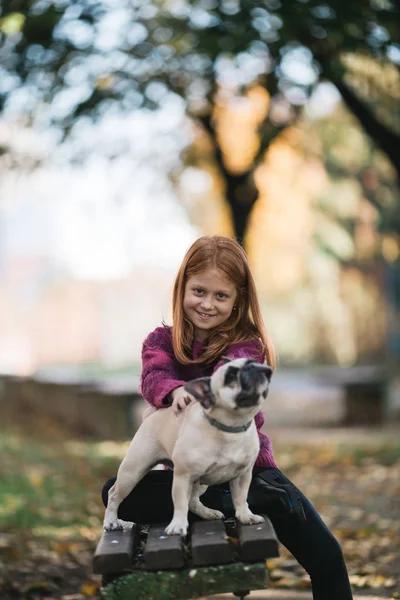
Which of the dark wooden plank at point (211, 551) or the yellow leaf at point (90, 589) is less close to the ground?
the dark wooden plank at point (211, 551)

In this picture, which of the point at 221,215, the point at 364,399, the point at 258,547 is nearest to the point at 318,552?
the point at 258,547

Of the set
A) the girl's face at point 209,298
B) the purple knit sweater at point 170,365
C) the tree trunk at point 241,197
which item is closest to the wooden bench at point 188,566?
the purple knit sweater at point 170,365

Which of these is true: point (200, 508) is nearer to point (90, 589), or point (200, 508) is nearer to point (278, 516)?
point (278, 516)

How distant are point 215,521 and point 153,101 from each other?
9195 mm

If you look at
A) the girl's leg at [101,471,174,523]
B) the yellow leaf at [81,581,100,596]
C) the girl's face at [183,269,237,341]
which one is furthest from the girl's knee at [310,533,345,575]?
A: the yellow leaf at [81,581,100,596]

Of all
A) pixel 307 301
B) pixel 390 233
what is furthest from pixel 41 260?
pixel 390 233

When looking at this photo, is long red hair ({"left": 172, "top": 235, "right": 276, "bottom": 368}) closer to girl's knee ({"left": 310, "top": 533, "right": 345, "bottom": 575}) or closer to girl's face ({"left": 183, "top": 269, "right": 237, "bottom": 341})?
girl's face ({"left": 183, "top": 269, "right": 237, "bottom": 341})

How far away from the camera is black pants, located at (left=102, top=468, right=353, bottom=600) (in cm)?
300

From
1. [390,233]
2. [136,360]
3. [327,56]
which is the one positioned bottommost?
[136,360]

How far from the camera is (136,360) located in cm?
2823

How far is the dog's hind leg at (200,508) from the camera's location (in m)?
2.85

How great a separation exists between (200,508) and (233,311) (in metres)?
0.79

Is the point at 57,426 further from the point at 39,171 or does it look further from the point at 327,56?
the point at 327,56

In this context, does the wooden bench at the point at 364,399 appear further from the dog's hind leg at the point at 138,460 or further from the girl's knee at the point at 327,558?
Result: the dog's hind leg at the point at 138,460
